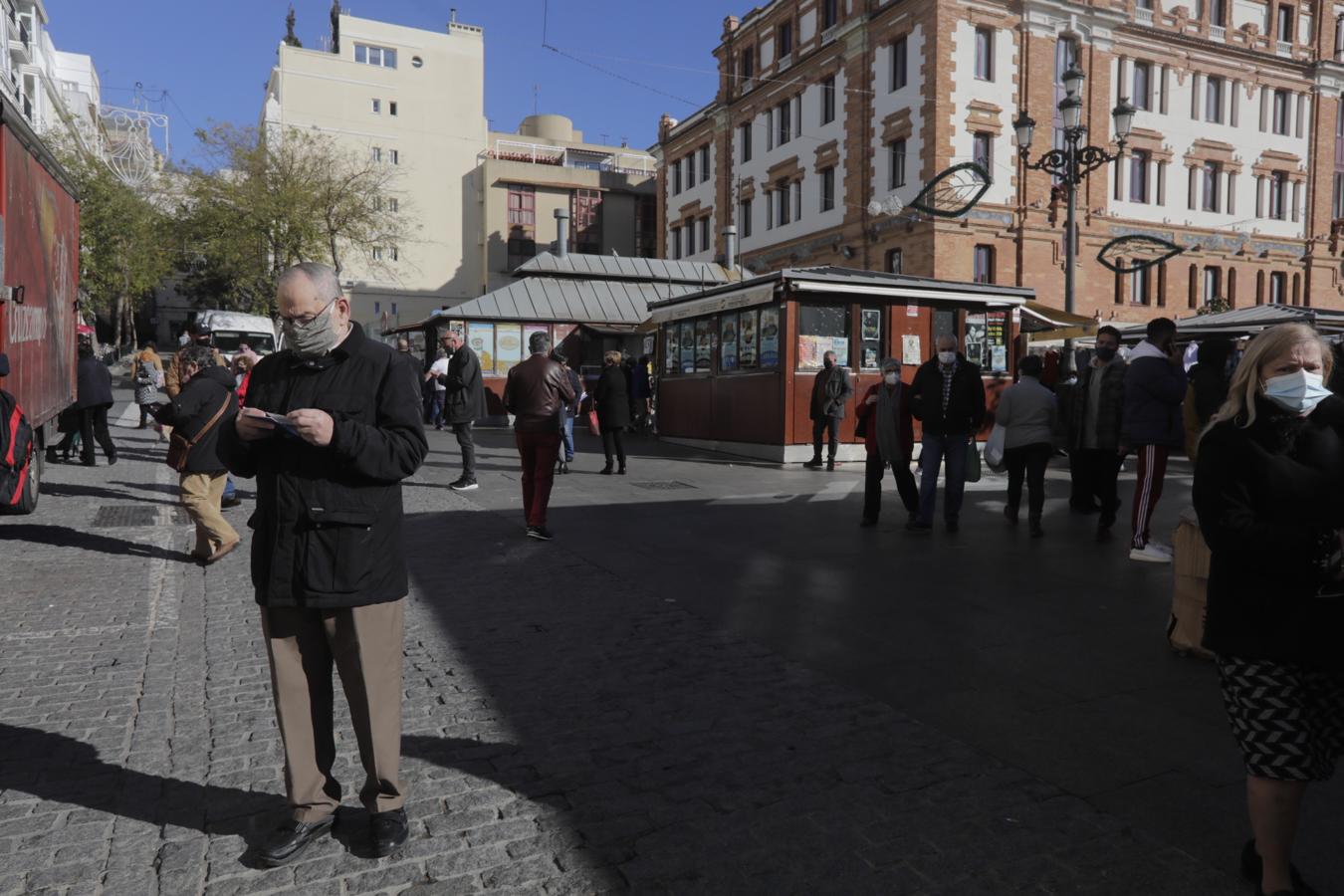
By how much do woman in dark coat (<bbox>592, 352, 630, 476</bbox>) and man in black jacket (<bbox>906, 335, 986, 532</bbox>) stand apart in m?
5.70

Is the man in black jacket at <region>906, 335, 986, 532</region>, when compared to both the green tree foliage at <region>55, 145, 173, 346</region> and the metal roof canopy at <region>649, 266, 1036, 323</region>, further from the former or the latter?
the green tree foliage at <region>55, 145, 173, 346</region>

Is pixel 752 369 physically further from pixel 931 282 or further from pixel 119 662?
pixel 119 662

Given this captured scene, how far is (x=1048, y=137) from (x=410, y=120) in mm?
45912

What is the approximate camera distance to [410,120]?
65.4 metres

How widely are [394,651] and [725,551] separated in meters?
5.07


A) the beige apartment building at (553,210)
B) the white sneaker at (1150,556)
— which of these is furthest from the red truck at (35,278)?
the beige apartment building at (553,210)

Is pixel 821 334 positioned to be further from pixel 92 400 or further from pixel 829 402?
pixel 92 400

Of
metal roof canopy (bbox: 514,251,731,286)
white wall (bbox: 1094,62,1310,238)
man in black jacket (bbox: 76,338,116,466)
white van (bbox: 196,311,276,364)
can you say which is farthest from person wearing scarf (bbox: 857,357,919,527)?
white wall (bbox: 1094,62,1310,238)

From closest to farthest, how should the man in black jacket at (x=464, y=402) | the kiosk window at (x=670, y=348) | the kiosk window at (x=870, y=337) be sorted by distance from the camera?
the man in black jacket at (x=464, y=402)
the kiosk window at (x=870, y=337)
the kiosk window at (x=670, y=348)

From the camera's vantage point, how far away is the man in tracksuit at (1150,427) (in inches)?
298

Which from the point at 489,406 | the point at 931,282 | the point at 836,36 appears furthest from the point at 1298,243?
the point at 489,406

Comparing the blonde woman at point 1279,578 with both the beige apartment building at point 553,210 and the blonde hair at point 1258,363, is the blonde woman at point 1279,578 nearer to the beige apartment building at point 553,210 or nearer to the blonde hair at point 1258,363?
the blonde hair at point 1258,363

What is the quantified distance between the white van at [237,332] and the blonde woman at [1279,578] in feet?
101

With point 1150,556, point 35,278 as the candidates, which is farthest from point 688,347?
point 1150,556
